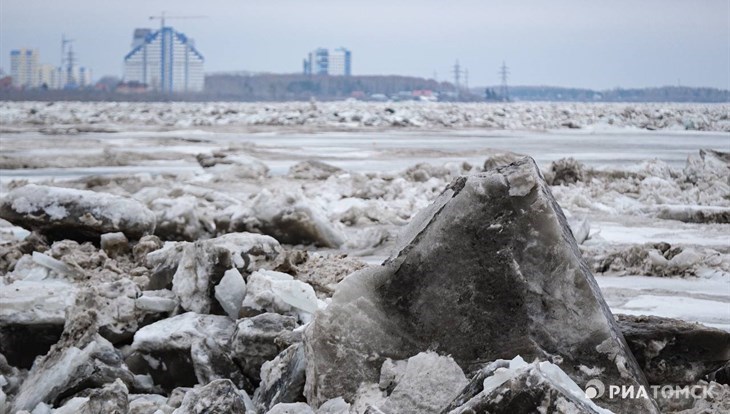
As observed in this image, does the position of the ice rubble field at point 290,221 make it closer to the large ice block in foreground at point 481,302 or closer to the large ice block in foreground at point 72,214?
the large ice block in foreground at point 72,214

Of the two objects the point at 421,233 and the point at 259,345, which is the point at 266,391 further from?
the point at 421,233

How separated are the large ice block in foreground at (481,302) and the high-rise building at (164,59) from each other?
4169 inches

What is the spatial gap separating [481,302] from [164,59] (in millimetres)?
111227

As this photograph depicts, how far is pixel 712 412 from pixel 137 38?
122500 millimetres

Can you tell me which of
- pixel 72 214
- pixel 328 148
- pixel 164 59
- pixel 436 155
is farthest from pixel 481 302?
pixel 164 59

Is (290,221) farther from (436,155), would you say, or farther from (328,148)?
(328,148)

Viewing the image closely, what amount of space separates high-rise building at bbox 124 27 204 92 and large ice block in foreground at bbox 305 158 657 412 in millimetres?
105897

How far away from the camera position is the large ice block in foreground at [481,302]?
259 centimetres

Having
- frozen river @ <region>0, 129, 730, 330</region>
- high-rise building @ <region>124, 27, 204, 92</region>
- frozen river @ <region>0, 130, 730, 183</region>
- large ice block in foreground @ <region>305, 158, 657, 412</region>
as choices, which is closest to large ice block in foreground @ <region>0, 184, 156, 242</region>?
frozen river @ <region>0, 129, 730, 330</region>

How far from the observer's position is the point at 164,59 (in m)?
110

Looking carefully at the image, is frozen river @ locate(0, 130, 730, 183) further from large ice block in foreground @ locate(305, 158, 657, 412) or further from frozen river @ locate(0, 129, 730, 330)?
large ice block in foreground @ locate(305, 158, 657, 412)

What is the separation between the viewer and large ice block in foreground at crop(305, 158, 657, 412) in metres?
2.59

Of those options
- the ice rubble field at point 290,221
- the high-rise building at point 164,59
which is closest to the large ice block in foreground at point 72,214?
the ice rubble field at point 290,221

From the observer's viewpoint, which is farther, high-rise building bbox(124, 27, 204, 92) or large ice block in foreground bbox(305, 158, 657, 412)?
high-rise building bbox(124, 27, 204, 92)
